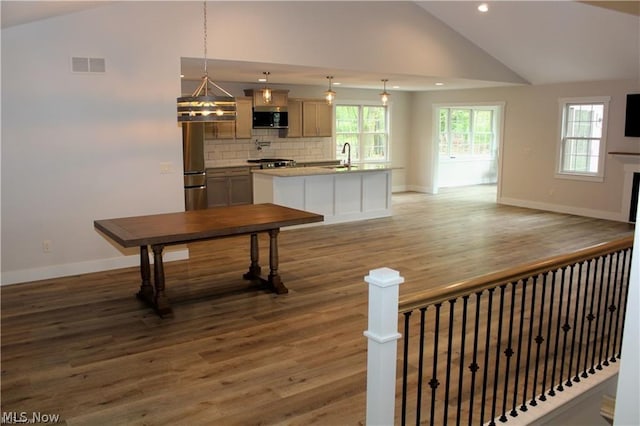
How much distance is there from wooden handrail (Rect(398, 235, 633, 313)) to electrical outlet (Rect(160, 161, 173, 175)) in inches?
179

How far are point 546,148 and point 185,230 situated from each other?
8.20 m

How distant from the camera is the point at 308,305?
495 centimetres

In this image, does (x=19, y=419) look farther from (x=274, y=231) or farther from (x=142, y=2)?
(x=142, y=2)

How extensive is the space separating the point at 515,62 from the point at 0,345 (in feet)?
29.5

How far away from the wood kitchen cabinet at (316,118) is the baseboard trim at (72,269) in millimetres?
5082

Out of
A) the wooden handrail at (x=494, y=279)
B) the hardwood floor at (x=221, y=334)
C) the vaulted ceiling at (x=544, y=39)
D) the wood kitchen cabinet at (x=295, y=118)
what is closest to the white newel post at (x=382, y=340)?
the wooden handrail at (x=494, y=279)

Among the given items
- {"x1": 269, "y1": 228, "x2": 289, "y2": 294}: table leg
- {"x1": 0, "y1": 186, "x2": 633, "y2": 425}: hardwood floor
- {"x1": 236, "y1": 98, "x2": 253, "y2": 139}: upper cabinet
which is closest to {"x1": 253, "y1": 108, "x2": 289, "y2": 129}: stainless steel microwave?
{"x1": 236, "y1": 98, "x2": 253, "y2": 139}: upper cabinet

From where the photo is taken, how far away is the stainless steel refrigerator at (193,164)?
8.00 meters

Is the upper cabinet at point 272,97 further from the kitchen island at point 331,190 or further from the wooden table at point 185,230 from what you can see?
the wooden table at point 185,230

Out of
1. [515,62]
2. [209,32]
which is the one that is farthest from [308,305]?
[515,62]

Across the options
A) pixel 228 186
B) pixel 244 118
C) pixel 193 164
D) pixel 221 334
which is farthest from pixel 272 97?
pixel 221 334

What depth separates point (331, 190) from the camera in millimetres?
8781

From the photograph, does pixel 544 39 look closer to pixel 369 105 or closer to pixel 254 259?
pixel 369 105

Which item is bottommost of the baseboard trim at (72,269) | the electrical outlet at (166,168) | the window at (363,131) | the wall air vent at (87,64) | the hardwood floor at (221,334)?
the hardwood floor at (221,334)
